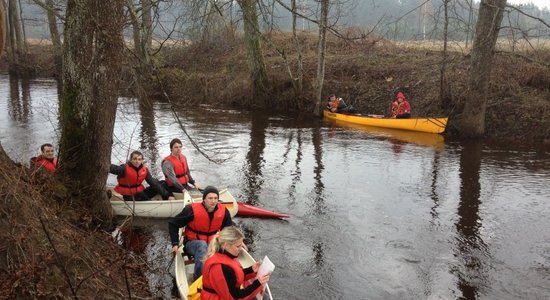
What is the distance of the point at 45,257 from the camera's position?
469 centimetres

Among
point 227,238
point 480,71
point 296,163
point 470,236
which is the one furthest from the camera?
point 480,71

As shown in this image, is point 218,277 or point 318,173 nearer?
point 218,277

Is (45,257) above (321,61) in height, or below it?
below

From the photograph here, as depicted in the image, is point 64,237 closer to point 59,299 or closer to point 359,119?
point 59,299

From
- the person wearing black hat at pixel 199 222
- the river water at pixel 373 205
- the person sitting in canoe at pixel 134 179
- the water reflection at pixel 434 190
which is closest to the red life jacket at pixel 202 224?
the person wearing black hat at pixel 199 222

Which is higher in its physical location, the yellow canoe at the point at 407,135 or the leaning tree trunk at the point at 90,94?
the leaning tree trunk at the point at 90,94

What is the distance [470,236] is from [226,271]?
18.0 ft

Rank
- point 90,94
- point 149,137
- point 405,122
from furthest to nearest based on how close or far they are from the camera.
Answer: point 405,122, point 149,137, point 90,94

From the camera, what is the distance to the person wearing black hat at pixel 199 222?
6.39 metres

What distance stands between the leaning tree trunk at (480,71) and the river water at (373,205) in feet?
2.88

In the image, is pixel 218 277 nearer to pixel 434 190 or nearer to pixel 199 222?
pixel 199 222

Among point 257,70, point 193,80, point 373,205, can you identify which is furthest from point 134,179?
point 193,80

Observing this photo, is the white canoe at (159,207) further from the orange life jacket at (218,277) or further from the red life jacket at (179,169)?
the orange life jacket at (218,277)

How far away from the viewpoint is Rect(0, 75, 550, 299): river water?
711cm
